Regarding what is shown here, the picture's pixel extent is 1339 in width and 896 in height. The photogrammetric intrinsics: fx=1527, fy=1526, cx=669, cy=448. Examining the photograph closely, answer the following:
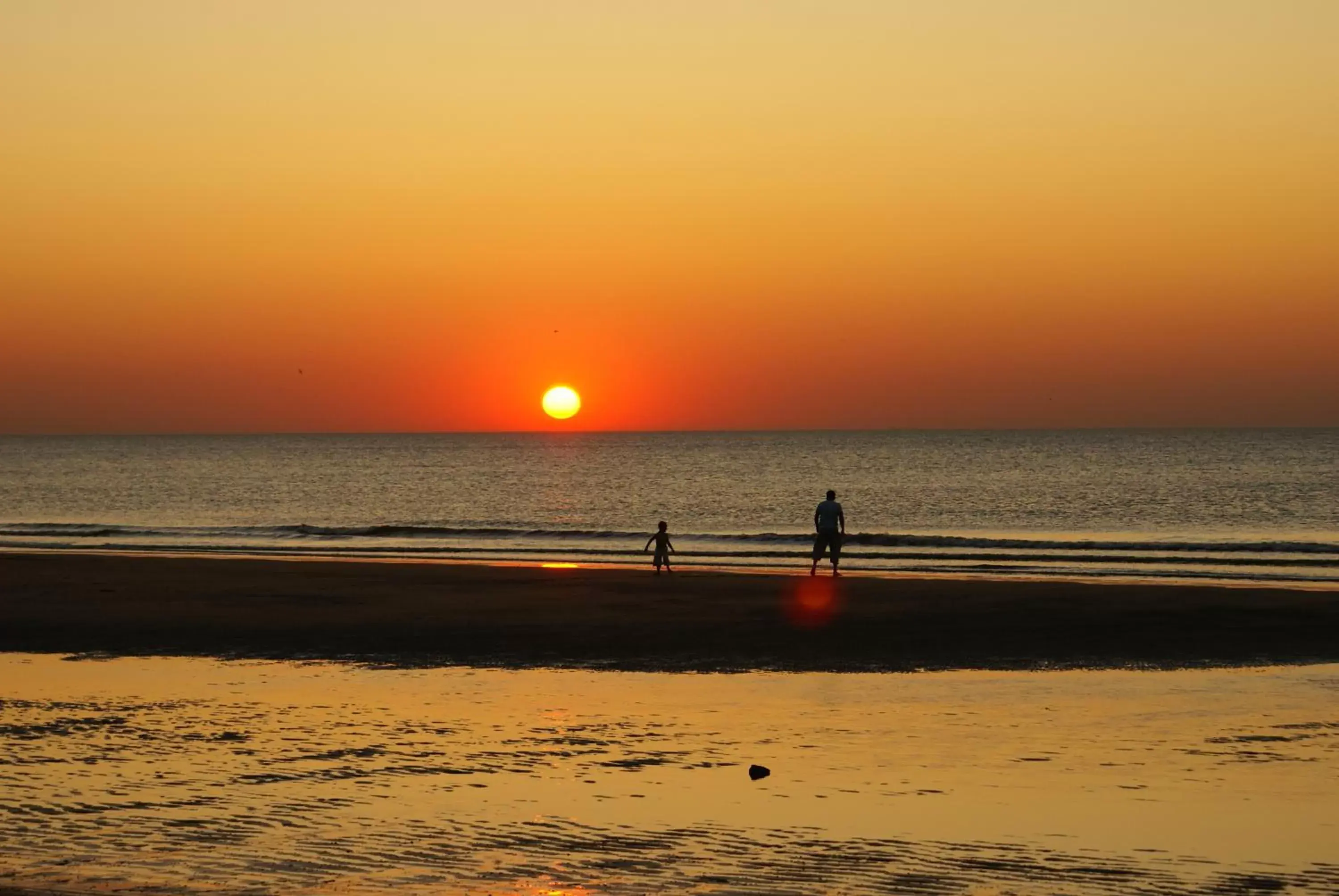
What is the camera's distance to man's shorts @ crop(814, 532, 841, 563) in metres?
35.2

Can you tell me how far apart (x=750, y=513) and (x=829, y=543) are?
5169 cm

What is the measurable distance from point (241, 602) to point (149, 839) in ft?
64.8

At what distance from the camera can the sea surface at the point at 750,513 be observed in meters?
49.3

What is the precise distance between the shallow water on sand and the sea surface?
2267 centimetres

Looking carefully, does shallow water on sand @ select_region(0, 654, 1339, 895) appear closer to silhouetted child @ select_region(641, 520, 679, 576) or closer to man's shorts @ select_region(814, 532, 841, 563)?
man's shorts @ select_region(814, 532, 841, 563)

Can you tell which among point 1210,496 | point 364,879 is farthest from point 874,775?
point 1210,496

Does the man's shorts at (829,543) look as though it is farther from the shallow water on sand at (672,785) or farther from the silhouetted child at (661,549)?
the shallow water on sand at (672,785)

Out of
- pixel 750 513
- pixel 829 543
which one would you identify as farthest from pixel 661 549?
pixel 750 513

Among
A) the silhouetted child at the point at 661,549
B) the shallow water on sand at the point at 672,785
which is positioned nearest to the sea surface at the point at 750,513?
the silhouetted child at the point at 661,549

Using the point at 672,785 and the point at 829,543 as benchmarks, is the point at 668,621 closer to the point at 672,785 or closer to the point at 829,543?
the point at 829,543

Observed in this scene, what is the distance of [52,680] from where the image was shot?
1884 centimetres

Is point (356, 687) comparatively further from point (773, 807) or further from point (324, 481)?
point (324, 481)

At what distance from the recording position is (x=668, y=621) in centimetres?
2625

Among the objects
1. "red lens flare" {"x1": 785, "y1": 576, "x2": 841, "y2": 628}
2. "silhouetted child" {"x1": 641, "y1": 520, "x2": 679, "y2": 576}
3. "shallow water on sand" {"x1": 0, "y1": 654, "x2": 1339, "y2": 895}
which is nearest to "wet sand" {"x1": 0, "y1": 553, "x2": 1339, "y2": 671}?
"red lens flare" {"x1": 785, "y1": 576, "x2": 841, "y2": 628}
